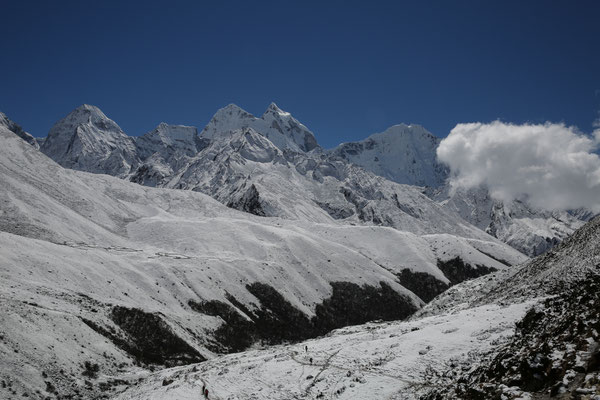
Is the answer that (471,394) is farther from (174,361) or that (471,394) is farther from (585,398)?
(174,361)

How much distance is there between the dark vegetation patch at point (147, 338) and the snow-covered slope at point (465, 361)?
14250mm

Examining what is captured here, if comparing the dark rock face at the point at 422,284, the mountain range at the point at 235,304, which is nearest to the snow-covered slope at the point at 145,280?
the mountain range at the point at 235,304

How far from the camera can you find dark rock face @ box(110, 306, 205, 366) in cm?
6331

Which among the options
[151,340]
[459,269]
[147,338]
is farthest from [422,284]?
[147,338]

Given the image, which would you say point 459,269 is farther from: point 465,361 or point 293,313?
point 465,361

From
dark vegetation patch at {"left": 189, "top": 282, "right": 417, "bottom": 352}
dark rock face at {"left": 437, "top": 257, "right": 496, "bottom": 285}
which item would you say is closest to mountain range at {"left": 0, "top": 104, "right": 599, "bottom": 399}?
dark vegetation patch at {"left": 189, "top": 282, "right": 417, "bottom": 352}

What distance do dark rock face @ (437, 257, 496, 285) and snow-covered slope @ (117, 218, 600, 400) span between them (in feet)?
419

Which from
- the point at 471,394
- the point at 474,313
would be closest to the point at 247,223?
the point at 474,313

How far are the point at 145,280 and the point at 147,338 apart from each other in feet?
87.3

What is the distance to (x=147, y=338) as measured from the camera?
6762cm

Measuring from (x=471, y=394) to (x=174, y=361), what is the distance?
184ft

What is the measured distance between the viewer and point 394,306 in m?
132

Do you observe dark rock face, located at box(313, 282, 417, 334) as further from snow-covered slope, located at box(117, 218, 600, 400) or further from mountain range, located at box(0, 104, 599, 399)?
snow-covered slope, located at box(117, 218, 600, 400)

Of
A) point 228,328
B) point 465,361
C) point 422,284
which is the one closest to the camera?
point 465,361
